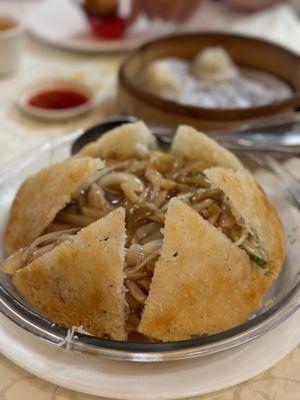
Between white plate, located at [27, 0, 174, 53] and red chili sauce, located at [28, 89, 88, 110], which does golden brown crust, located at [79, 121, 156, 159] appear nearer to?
red chili sauce, located at [28, 89, 88, 110]

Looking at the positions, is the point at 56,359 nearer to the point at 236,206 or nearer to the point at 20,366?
the point at 20,366

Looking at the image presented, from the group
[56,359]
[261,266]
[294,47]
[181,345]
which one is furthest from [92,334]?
[294,47]

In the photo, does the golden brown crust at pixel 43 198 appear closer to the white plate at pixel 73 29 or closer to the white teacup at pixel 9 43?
the white teacup at pixel 9 43

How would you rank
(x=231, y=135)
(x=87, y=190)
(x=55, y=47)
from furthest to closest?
(x=55, y=47)
(x=231, y=135)
(x=87, y=190)

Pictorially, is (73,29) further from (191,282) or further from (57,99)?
(191,282)

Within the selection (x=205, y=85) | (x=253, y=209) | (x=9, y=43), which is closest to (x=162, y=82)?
(x=205, y=85)

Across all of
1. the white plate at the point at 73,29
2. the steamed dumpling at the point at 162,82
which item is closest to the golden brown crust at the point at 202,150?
the steamed dumpling at the point at 162,82

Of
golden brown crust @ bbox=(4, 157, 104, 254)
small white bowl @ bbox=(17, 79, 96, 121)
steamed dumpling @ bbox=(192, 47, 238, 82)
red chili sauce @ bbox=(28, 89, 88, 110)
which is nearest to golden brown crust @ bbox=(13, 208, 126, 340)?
golden brown crust @ bbox=(4, 157, 104, 254)
